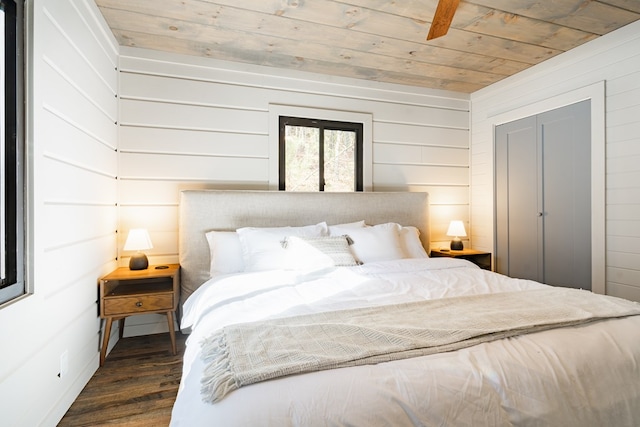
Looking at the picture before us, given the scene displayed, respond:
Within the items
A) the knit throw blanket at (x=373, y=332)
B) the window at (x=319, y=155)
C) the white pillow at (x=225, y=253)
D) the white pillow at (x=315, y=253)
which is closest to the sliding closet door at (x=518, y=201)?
the window at (x=319, y=155)

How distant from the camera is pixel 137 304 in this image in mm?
2352

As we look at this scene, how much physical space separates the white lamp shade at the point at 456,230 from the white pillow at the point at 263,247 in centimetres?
170

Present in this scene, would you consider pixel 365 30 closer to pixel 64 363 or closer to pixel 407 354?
pixel 407 354

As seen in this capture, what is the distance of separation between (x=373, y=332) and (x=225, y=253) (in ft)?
5.50

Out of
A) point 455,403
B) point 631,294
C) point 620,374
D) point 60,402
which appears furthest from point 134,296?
point 631,294

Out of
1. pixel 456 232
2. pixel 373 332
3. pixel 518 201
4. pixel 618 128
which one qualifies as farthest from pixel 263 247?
pixel 618 128

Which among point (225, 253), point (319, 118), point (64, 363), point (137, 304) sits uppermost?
point (319, 118)

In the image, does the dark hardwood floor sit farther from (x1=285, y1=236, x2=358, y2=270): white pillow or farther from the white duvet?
(x1=285, y1=236, x2=358, y2=270): white pillow

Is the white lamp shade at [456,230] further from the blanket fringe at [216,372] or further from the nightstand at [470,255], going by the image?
the blanket fringe at [216,372]

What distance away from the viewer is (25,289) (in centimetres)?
145

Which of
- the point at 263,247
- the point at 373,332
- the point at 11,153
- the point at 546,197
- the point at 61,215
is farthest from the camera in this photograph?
the point at 546,197

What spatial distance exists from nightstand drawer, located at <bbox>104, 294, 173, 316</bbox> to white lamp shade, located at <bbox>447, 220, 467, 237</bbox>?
109 inches

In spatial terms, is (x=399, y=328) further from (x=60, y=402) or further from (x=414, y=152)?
(x=414, y=152)

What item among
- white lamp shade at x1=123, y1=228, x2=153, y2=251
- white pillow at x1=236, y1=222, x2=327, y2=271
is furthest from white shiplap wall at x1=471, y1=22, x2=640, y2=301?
white lamp shade at x1=123, y1=228, x2=153, y2=251
